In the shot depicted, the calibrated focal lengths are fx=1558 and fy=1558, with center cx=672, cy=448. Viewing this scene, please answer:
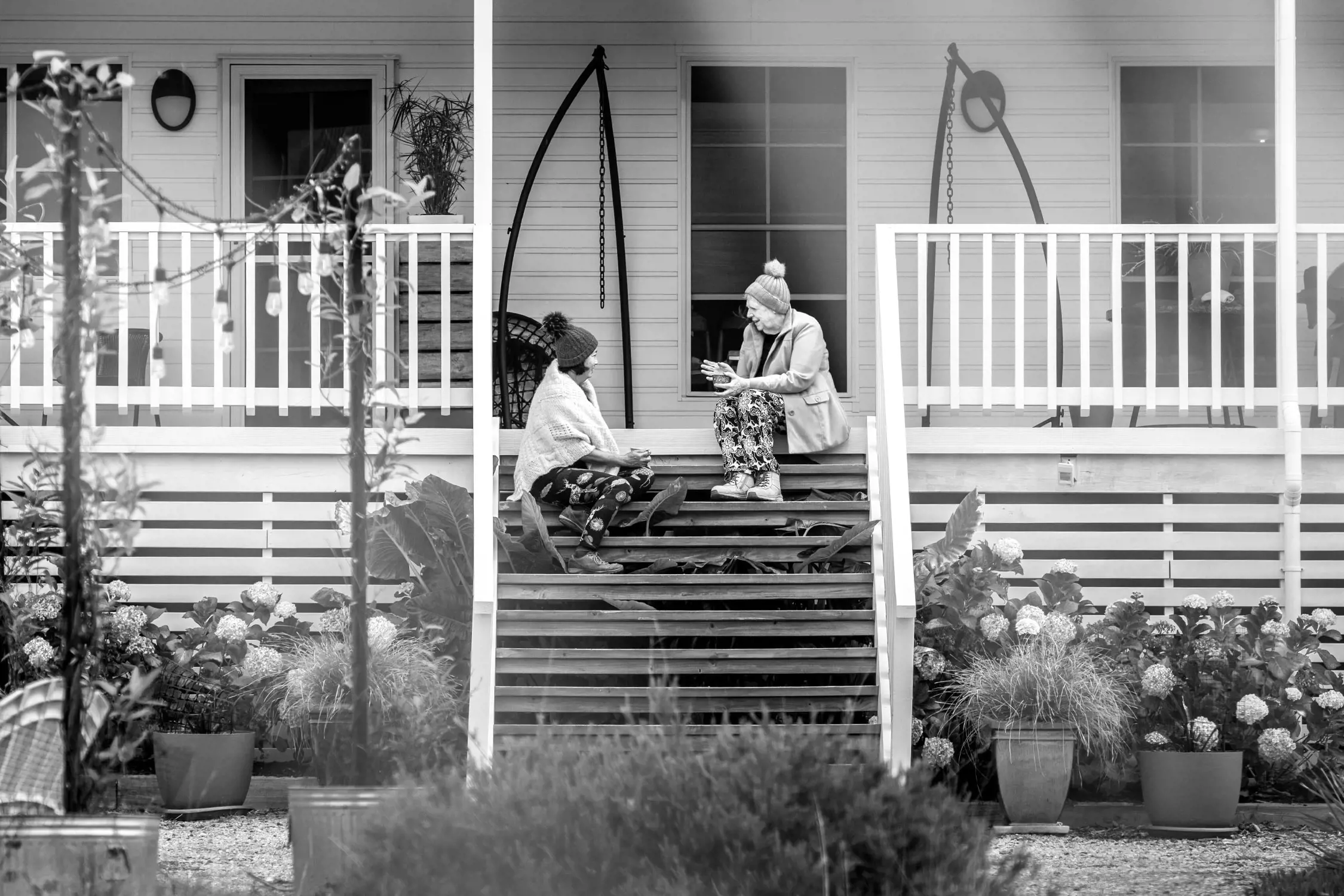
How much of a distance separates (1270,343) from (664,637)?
4.46 m

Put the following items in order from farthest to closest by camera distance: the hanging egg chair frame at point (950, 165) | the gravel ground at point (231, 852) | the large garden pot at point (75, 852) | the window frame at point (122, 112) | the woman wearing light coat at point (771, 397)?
the window frame at point (122, 112), the hanging egg chair frame at point (950, 165), the woman wearing light coat at point (771, 397), the gravel ground at point (231, 852), the large garden pot at point (75, 852)

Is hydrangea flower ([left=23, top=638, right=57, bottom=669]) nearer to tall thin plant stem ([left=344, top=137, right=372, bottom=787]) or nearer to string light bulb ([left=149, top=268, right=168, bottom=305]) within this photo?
tall thin plant stem ([left=344, top=137, right=372, bottom=787])

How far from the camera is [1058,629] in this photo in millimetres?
5742

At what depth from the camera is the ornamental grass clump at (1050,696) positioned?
5.52m

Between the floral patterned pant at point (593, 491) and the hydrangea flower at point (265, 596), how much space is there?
3.93ft

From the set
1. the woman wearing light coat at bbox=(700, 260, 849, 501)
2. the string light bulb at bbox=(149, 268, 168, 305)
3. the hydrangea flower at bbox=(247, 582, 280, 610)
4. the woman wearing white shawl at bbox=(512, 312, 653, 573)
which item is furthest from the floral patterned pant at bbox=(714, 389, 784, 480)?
the string light bulb at bbox=(149, 268, 168, 305)

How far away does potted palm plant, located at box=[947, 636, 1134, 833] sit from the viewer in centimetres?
550

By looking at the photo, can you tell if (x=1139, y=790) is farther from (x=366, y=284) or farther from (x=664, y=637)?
(x=366, y=284)

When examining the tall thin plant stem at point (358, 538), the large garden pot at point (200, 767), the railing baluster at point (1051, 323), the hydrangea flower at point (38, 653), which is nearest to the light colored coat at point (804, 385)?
the railing baluster at point (1051, 323)

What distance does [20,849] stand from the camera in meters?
3.49

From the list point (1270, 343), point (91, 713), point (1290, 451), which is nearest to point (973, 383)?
point (1270, 343)

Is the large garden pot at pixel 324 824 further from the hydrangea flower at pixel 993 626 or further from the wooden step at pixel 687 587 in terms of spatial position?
the hydrangea flower at pixel 993 626

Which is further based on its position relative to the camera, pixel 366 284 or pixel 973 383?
pixel 973 383

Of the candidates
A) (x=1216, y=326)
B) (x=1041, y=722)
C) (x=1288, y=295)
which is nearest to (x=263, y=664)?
(x=1041, y=722)
